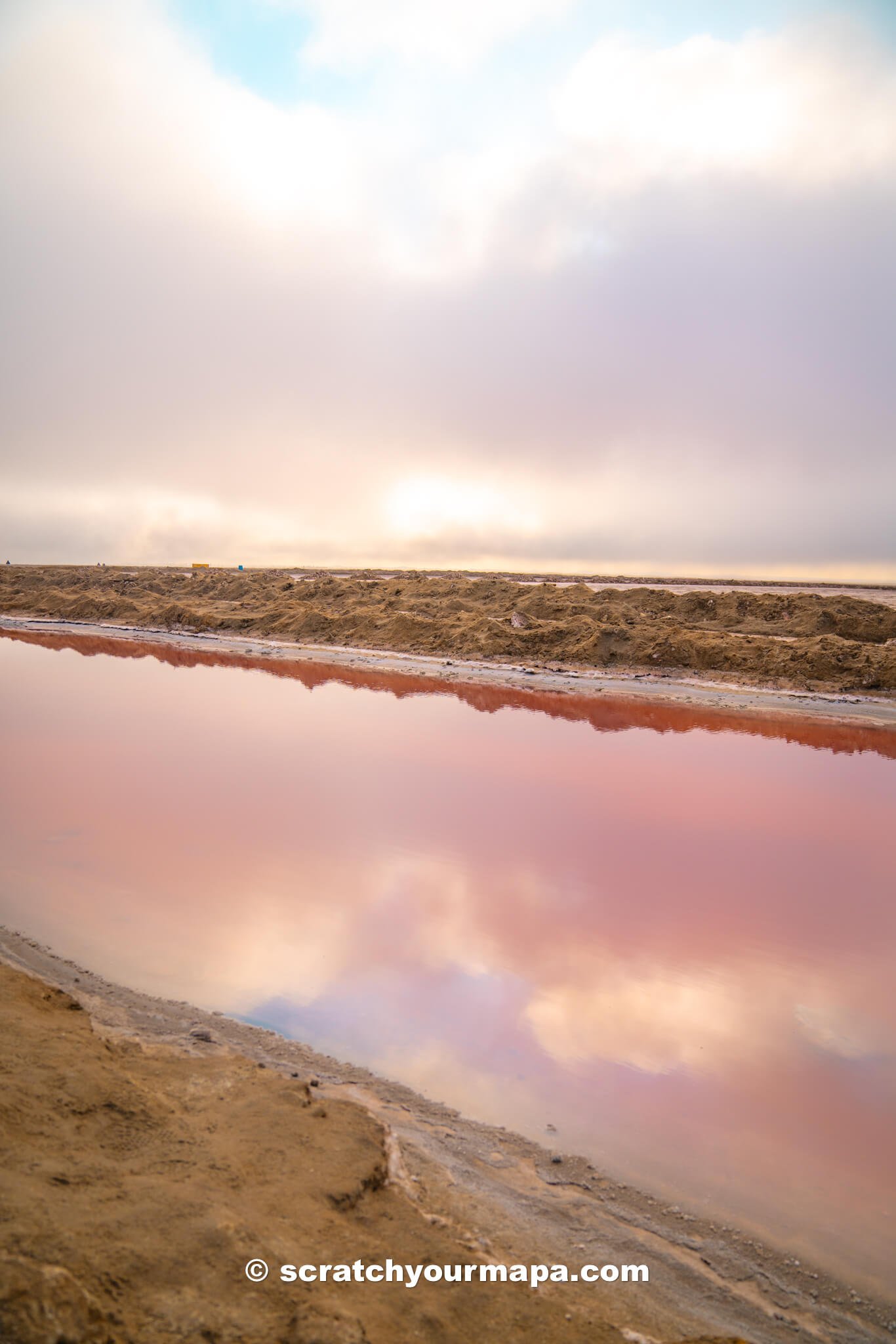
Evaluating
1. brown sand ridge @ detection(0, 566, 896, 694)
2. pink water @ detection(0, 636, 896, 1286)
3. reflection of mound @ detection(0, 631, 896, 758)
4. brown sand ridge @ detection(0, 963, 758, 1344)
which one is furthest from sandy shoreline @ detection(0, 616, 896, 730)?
brown sand ridge @ detection(0, 963, 758, 1344)

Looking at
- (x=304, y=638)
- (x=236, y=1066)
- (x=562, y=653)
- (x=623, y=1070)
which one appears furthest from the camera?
(x=304, y=638)

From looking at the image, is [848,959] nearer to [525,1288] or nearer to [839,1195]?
[839,1195]

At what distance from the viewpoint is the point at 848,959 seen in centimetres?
525

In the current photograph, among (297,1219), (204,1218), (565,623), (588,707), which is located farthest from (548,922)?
(565,623)

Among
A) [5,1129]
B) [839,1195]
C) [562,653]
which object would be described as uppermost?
[562,653]

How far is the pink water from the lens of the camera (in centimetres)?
359

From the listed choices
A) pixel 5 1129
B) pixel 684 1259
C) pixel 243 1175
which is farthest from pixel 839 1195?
pixel 5 1129

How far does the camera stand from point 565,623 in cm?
2148

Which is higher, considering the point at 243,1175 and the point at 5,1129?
the point at 5,1129

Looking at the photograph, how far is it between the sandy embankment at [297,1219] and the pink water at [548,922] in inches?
9.3

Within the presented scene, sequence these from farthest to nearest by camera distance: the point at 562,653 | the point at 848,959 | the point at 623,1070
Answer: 1. the point at 562,653
2. the point at 848,959
3. the point at 623,1070

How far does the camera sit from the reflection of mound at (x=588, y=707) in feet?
41.1

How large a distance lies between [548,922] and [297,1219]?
10.5 feet

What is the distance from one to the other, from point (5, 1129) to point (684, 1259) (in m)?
2.56
